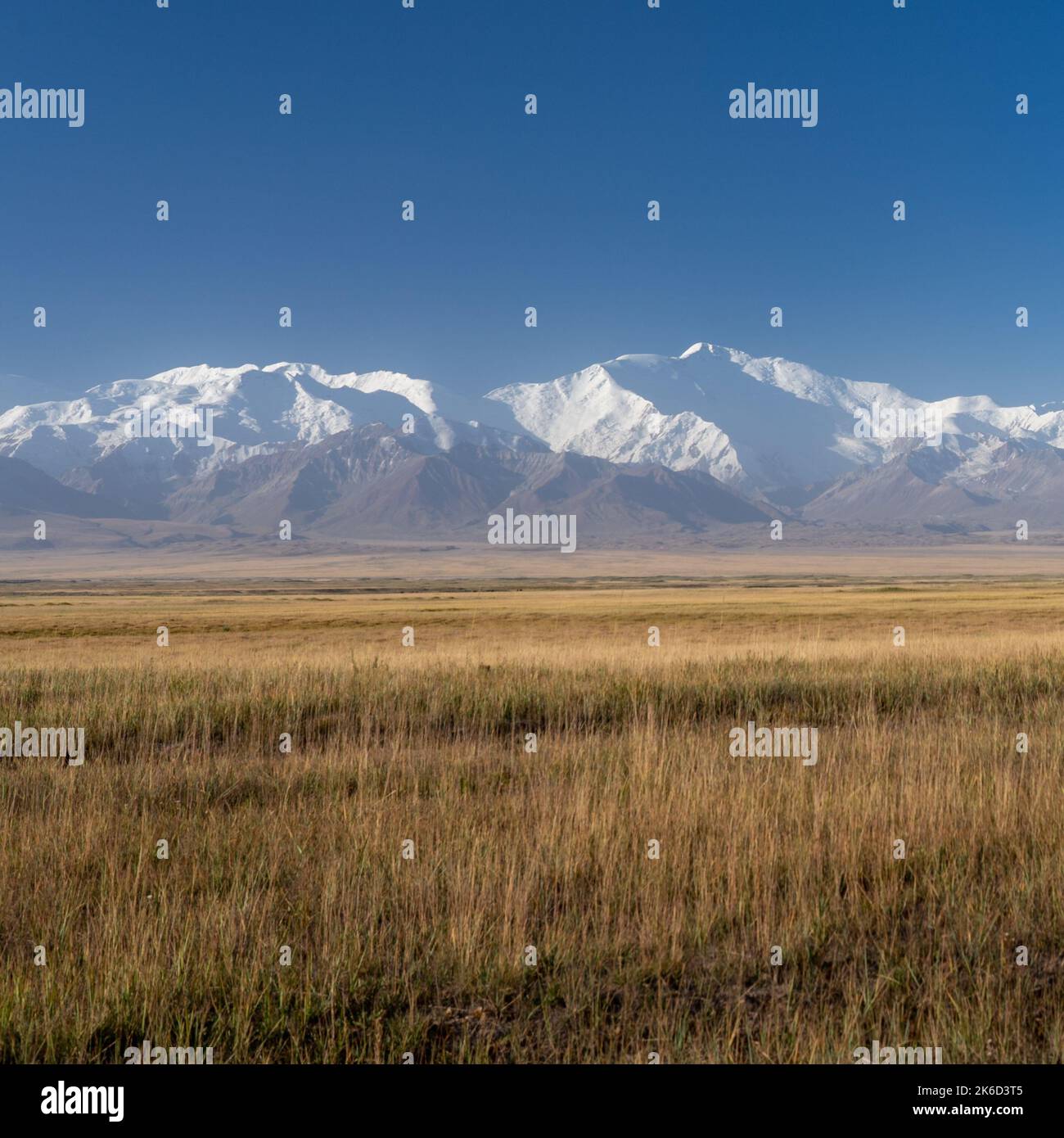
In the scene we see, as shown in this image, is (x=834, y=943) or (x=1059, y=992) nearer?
(x=1059, y=992)

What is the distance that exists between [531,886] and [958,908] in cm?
241

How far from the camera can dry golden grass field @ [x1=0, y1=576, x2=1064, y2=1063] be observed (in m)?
3.89

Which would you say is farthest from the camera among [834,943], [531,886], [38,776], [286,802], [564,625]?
[564,625]

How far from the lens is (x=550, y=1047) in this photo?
377cm

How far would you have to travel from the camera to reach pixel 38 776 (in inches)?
326

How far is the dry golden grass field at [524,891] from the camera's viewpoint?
3.89 meters

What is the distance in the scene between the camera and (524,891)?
4.97m

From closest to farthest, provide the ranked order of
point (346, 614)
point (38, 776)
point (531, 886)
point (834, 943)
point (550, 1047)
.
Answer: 1. point (550, 1047)
2. point (834, 943)
3. point (531, 886)
4. point (38, 776)
5. point (346, 614)
